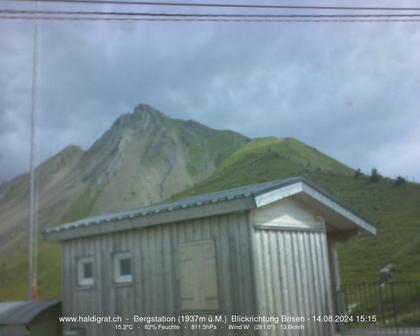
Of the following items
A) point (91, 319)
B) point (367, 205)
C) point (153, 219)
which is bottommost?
point (91, 319)

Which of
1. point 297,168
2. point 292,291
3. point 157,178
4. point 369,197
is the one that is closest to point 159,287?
point 292,291

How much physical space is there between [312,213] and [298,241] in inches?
38.2

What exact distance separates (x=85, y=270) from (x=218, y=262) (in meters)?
4.26

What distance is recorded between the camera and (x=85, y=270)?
1283 centimetres

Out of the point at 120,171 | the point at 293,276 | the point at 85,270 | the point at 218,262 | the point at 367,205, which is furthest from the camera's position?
the point at 120,171

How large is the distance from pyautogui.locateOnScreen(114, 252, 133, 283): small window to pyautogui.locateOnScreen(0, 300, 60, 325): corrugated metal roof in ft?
7.58

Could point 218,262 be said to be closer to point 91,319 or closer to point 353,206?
point 91,319

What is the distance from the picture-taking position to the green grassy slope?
22452 mm

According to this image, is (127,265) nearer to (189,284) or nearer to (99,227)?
(99,227)

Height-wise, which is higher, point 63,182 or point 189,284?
point 63,182

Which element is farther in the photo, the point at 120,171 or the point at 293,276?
the point at 120,171

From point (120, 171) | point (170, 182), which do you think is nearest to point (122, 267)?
point (120, 171)

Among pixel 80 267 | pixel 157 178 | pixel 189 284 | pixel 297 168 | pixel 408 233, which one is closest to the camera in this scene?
pixel 189 284

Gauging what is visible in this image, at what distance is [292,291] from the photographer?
10.4 meters
